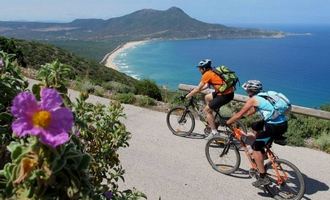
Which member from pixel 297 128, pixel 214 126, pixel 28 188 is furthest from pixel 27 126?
pixel 297 128

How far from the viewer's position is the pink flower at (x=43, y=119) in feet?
5.34

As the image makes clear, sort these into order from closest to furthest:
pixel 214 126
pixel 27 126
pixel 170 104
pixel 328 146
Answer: pixel 27 126 → pixel 214 126 → pixel 328 146 → pixel 170 104

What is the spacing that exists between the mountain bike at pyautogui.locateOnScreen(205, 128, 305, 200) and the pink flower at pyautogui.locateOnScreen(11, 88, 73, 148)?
5.51m

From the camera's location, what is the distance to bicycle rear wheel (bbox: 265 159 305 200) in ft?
22.3

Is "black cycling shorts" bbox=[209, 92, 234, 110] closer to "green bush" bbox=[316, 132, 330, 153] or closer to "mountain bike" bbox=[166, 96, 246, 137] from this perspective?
"mountain bike" bbox=[166, 96, 246, 137]

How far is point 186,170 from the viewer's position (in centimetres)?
822

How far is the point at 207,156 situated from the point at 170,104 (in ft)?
17.0

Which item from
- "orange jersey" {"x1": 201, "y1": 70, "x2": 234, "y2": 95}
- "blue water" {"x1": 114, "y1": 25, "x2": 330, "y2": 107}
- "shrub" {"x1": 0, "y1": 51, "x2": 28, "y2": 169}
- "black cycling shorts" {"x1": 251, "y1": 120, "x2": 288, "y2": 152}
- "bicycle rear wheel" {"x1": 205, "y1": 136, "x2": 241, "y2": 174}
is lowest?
"blue water" {"x1": 114, "y1": 25, "x2": 330, "y2": 107}

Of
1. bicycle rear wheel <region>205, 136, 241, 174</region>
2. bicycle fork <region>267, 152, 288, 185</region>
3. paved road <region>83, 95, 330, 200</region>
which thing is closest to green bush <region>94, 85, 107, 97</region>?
paved road <region>83, 95, 330, 200</region>

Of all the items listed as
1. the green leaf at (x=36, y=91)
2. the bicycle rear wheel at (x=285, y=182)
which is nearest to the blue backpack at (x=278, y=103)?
the bicycle rear wheel at (x=285, y=182)

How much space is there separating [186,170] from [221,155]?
64 centimetres

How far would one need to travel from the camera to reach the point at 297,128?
10930 millimetres

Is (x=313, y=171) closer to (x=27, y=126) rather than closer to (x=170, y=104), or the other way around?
(x=170, y=104)

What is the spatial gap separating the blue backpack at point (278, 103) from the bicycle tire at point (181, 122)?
3527 millimetres
